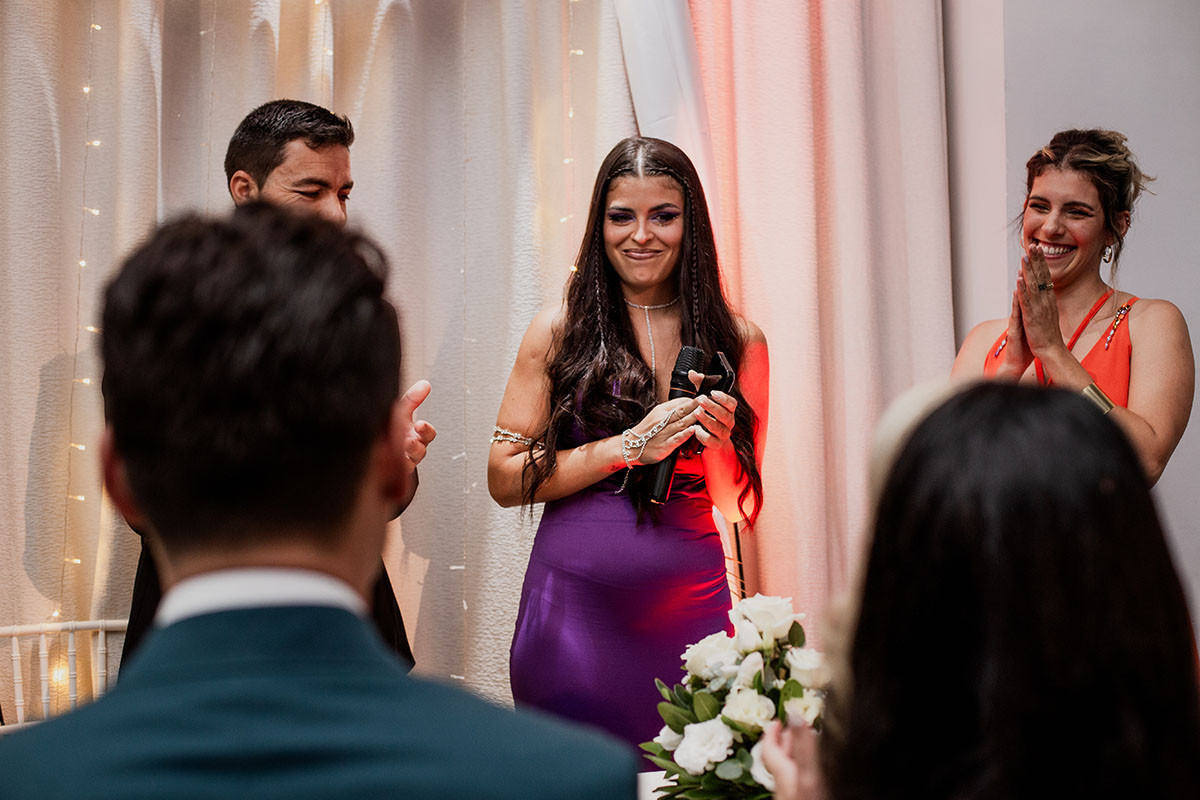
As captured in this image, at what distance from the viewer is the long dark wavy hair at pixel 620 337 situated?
2.60 metres

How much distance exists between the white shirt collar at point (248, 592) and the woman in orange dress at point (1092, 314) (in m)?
2.07

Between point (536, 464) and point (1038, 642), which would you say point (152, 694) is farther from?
point (536, 464)

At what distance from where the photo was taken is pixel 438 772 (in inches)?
25.7

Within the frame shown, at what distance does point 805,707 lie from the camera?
4.51 ft

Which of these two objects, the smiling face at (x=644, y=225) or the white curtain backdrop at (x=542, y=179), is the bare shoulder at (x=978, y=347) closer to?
the white curtain backdrop at (x=542, y=179)

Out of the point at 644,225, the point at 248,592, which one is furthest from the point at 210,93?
the point at 248,592

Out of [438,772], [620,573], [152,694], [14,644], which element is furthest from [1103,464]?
[14,644]

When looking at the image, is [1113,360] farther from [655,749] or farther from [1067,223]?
[655,749]

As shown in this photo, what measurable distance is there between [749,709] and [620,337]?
1452mm

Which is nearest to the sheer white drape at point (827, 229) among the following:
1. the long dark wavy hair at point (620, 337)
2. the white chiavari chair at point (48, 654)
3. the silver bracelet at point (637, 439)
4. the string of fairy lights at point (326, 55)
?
the long dark wavy hair at point (620, 337)

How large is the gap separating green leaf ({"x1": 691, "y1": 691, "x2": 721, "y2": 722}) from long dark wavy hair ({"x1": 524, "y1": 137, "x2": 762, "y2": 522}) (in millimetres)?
1124

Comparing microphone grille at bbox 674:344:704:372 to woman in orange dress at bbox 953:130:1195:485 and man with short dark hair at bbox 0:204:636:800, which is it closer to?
woman in orange dress at bbox 953:130:1195:485

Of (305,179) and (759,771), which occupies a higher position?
(305,179)

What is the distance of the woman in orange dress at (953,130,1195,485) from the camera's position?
2.44 meters
